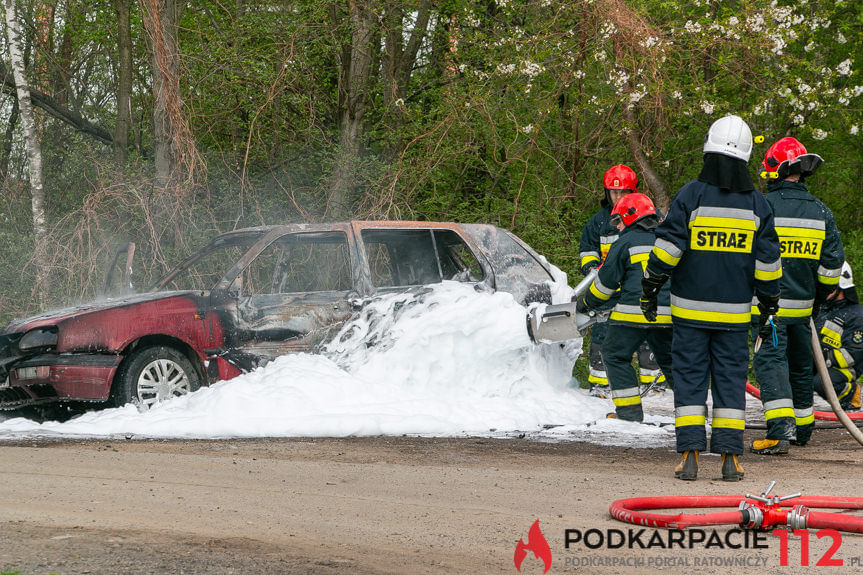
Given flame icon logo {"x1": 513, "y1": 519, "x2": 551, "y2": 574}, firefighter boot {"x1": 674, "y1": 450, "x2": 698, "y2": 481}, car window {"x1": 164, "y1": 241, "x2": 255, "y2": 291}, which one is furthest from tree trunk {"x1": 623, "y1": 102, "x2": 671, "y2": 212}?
flame icon logo {"x1": 513, "y1": 519, "x2": 551, "y2": 574}

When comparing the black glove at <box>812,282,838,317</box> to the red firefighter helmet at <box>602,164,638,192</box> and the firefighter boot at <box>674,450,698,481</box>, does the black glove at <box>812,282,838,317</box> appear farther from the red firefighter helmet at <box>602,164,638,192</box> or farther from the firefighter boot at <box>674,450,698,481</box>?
the red firefighter helmet at <box>602,164,638,192</box>

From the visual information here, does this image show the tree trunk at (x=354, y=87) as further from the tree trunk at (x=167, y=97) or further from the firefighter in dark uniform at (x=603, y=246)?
the firefighter in dark uniform at (x=603, y=246)

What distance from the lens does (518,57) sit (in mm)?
13594

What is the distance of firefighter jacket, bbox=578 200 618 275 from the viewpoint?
10086 millimetres

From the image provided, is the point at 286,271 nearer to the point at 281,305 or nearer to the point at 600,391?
the point at 281,305

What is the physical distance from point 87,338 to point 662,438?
448cm

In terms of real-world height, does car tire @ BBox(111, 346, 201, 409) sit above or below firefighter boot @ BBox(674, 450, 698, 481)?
above

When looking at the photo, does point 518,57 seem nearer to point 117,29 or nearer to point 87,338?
point 117,29

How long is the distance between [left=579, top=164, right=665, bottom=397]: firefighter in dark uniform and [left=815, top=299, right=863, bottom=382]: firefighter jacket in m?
1.71

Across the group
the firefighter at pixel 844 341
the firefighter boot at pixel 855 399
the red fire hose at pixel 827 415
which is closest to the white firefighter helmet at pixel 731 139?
the red fire hose at pixel 827 415

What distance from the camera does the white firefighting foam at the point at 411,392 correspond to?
7.52 metres

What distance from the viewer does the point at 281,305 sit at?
8461 millimetres

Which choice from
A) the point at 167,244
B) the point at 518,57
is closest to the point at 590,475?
the point at 167,244

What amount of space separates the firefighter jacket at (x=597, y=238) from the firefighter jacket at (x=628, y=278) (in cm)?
208
